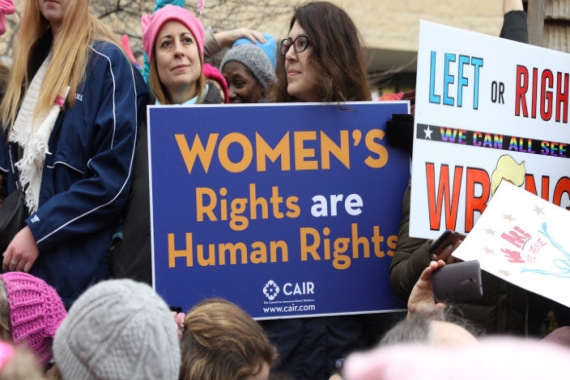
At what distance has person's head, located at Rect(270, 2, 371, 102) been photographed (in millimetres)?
3729

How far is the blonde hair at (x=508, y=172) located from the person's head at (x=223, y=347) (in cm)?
117

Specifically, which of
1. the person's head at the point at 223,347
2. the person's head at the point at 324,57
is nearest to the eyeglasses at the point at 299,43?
the person's head at the point at 324,57

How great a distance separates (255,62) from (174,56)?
909 millimetres

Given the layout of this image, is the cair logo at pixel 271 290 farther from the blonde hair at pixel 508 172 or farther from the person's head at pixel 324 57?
the blonde hair at pixel 508 172

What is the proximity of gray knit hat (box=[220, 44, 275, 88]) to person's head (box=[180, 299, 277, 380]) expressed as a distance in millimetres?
2146

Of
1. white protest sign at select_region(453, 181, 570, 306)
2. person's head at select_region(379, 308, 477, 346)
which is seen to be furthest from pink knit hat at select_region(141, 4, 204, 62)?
person's head at select_region(379, 308, 477, 346)

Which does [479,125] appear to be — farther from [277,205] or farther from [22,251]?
[22,251]

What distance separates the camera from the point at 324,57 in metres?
3.73

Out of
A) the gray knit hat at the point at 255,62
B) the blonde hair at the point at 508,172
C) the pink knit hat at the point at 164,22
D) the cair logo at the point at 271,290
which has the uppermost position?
the pink knit hat at the point at 164,22

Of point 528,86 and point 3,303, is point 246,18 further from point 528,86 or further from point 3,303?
point 3,303

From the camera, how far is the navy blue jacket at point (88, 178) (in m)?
3.55

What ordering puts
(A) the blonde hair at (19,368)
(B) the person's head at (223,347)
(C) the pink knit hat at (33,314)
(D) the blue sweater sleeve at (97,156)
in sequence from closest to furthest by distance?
(A) the blonde hair at (19,368), (B) the person's head at (223,347), (C) the pink knit hat at (33,314), (D) the blue sweater sleeve at (97,156)

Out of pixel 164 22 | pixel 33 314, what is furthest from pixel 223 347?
pixel 164 22

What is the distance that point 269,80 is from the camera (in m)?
4.82
